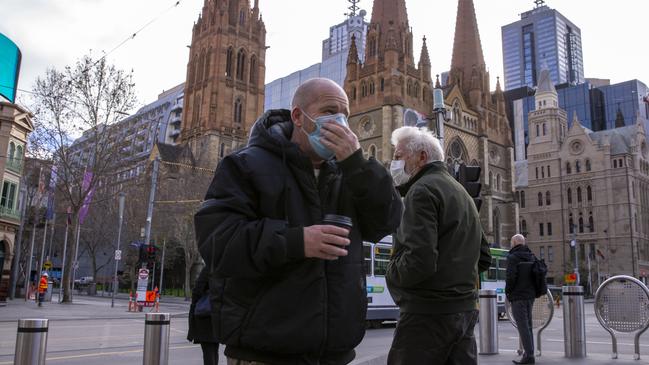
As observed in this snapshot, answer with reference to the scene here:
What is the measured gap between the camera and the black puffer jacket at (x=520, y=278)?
8031 millimetres

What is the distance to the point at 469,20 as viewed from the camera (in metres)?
69.8

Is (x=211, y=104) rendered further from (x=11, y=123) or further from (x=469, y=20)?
(x=11, y=123)

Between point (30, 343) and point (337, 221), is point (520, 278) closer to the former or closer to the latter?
point (30, 343)

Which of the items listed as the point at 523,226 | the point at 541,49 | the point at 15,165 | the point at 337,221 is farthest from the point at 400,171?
the point at 541,49

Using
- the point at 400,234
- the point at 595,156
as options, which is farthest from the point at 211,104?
the point at 400,234

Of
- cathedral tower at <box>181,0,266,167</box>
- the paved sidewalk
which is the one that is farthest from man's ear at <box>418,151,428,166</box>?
cathedral tower at <box>181,0,266,167</box>

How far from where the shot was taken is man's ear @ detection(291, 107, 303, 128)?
104 inches

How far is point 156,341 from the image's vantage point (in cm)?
498

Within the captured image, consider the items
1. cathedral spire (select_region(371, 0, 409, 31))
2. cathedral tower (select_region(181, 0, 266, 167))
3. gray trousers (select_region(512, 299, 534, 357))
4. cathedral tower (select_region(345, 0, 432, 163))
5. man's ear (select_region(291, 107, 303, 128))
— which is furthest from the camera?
cathedral tower (select_region(181, 0, 266, 167))

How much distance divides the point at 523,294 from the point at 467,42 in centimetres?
6584

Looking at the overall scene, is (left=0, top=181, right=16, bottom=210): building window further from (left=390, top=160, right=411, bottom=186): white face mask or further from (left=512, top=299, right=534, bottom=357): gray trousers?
(left=390, top=160, right=411, bottom=186): white face mask

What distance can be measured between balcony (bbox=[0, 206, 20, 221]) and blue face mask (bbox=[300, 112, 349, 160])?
3309cm

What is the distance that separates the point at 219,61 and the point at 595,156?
54.3 m

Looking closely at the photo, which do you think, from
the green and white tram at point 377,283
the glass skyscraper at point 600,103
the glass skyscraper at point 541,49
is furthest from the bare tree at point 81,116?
the glass skyscraper at point 541,49
